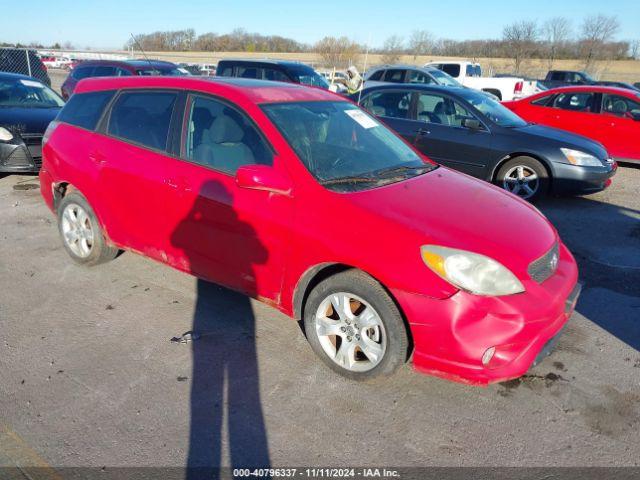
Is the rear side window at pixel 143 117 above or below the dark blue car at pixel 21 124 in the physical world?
above

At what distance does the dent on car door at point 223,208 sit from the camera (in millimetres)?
3359

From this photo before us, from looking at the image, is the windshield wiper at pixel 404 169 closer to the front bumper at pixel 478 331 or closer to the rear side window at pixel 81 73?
the front bumper at pixel 478 331

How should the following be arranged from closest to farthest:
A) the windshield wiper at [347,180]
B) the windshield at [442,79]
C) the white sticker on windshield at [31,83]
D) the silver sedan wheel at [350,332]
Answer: the silver sedan wheel at [350,332] → the windshield wiper at [347,180] → the white sticker on windshield at [31,83] → the windshield at [442,79]

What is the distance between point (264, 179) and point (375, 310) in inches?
41.5

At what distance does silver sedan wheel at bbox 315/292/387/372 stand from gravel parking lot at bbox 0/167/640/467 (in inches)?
6.3

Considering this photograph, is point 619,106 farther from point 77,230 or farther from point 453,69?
point 453,69

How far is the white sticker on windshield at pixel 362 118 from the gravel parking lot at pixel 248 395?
4.99 feet

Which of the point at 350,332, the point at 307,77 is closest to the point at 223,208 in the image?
the point at 350,332

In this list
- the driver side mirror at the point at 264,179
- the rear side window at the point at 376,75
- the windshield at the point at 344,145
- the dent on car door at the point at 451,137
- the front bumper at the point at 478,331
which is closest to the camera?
the front bumper at the point at 478,331

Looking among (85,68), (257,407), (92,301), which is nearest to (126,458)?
(257,407)

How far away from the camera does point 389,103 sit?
820 cm

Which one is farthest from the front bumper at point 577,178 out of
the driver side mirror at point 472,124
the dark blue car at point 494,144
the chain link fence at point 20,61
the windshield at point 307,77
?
the chain link fence at point 20,61

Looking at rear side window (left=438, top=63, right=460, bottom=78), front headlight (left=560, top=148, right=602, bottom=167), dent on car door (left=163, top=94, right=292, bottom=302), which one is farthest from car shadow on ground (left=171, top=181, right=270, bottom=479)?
rear side window (left=438, top=63, right=460, bottom=78)

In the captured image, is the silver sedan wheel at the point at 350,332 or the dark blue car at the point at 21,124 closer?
the silver sedan wheel at the point at 350,332
